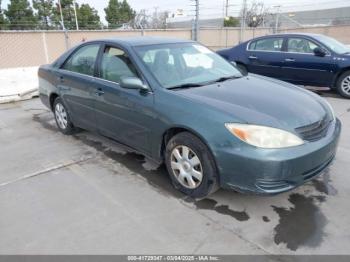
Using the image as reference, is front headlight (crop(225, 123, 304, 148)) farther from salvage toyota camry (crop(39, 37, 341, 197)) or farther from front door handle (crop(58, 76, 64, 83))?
front door handle (crop(58, 76, 64, 83))

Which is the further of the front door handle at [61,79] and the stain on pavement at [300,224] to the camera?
the front door handle at [61,79]

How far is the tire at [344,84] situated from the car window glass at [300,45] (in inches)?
34.1

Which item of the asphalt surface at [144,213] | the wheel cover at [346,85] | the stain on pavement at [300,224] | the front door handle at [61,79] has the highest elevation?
the front door handle at [61,79]

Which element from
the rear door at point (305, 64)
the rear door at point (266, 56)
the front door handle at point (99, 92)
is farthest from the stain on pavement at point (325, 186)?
the rear door at point (266, 56)

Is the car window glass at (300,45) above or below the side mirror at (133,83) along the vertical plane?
below

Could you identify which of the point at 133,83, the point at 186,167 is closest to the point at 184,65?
the point at 133,83

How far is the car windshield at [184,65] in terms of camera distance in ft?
11.4

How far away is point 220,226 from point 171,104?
3.88 feet

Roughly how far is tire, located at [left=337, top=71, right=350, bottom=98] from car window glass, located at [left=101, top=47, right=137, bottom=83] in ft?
17.1

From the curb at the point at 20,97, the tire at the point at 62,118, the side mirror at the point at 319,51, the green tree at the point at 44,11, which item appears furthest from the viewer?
the green tree at the point at 44,11

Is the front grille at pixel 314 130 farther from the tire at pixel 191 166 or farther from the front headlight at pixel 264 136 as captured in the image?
the tire at pixel 191 166

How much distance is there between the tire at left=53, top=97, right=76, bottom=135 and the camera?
494 centimetres

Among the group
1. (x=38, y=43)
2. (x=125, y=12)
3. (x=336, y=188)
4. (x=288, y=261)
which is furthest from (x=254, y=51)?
(x=125, y=12)

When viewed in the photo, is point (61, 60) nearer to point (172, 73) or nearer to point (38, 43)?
point (172, 73)
